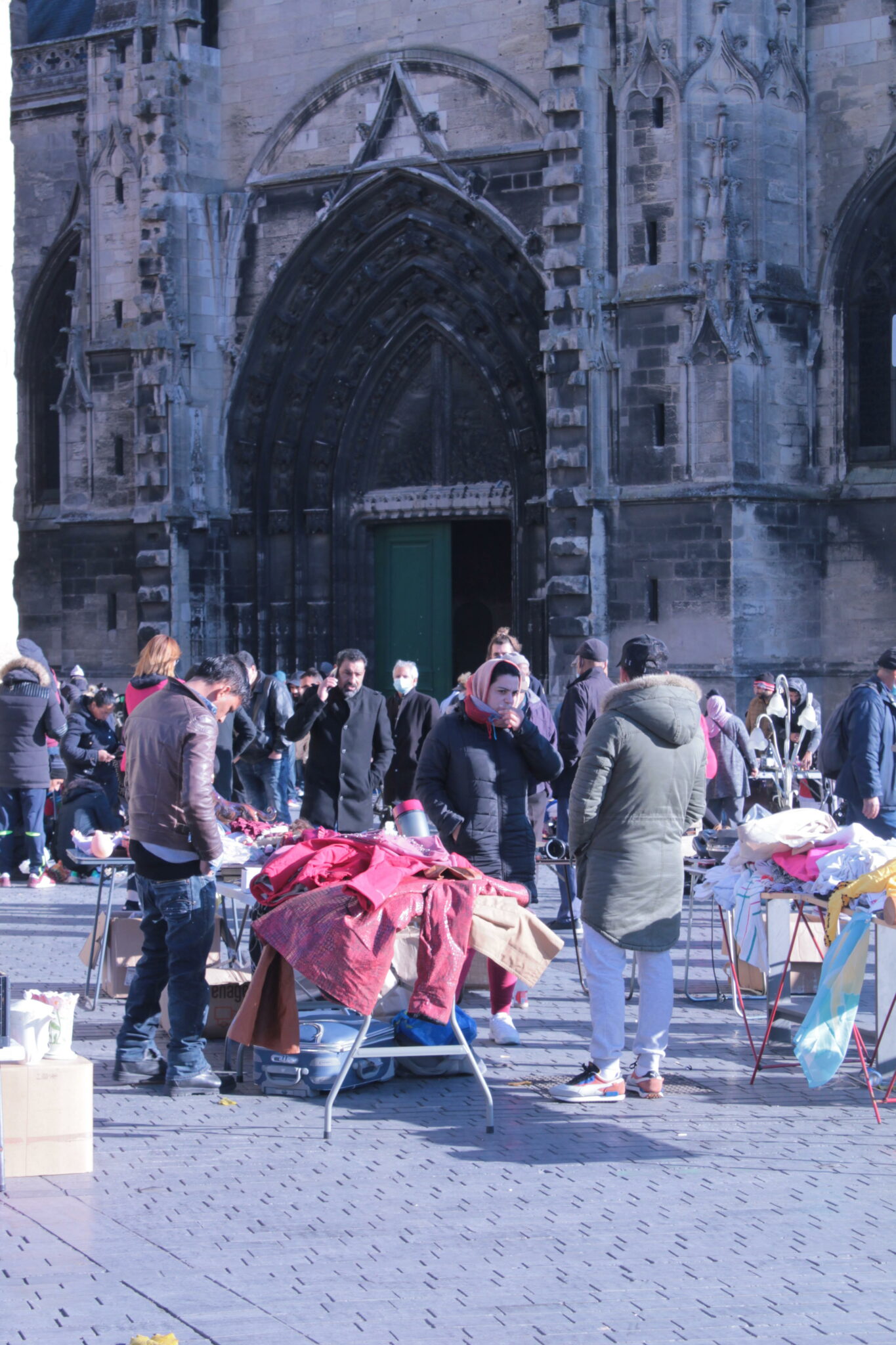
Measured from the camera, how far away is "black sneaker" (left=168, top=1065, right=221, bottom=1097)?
7059mm

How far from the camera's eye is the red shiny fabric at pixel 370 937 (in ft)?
21.4

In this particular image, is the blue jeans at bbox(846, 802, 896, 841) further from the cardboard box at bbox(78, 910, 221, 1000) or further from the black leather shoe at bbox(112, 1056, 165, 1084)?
the black leather shoe at bbox(112, 1056, 165, 1084)

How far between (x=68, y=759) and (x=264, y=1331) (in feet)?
29.6

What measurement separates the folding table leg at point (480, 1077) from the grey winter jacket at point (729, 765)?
269 inches

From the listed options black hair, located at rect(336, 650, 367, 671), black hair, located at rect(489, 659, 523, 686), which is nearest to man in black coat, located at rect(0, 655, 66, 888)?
black hair, located at rect(336, 650, 367, 671)

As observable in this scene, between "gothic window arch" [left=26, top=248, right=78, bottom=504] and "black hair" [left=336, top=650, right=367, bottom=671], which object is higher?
"gothic window arch" [left=26, top=248, right=78, bottom=504]

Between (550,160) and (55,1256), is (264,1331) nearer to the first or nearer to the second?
(55,1256)

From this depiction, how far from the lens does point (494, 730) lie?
8422mm

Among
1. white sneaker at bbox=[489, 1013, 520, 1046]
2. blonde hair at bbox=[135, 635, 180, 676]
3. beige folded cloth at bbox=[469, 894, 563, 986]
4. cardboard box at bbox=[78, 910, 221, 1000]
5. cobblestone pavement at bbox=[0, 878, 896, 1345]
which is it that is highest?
blonde hair at bbox=[135, 635, 180, 676]

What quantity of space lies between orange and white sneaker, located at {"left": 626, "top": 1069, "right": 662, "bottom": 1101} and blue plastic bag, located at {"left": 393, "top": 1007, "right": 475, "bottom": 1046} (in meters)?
0.71

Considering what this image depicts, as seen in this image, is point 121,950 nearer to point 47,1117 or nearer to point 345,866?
point 345,866

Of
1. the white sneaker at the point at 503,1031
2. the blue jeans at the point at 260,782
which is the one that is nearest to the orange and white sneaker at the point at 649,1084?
the white sneaker at the point at 503,1031

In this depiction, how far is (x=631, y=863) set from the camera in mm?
6914

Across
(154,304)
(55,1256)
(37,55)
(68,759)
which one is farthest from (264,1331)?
(37,55)
